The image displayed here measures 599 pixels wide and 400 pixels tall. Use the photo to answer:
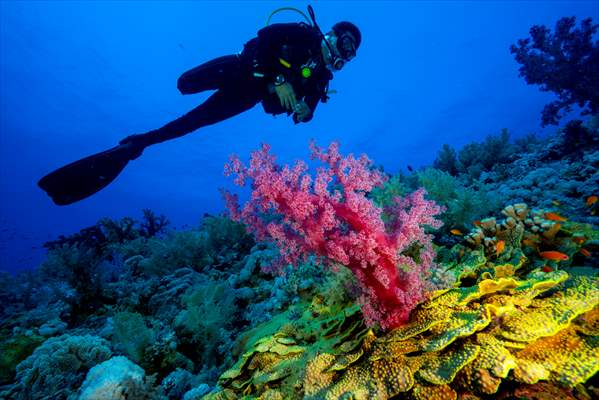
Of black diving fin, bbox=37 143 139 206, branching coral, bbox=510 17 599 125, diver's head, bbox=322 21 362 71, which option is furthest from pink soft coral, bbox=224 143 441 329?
branching coral, bbox=510 17 599 125

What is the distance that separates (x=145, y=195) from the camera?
106500 millimetres

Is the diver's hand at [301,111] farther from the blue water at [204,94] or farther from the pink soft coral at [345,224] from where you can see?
the blue water at [204,94]

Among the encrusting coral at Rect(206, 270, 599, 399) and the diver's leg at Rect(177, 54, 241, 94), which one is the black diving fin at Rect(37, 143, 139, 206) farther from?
the encrusting coral at Rect(206, 270, 599, 399)

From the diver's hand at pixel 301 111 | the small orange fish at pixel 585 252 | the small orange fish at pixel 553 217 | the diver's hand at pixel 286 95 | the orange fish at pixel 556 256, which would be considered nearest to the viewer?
the orange fish at pixel 556 256

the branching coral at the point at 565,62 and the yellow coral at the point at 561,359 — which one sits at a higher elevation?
the branching coral at the point at 565,62

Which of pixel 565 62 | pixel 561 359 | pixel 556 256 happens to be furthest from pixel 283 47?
pixel 565 62

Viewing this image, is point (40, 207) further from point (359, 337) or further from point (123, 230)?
point (359, 337)

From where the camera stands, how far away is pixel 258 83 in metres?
5.11

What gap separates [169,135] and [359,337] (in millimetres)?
5270

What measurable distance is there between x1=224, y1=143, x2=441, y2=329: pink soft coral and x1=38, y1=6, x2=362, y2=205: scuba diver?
9.65 feet

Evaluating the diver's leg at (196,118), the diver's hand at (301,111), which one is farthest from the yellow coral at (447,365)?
the diver's leg at (196,118)

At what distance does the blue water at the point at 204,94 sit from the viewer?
212ft

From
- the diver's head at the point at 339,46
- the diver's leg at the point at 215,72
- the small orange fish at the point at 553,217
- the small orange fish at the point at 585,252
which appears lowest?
the small orange fish at the point at 585,252

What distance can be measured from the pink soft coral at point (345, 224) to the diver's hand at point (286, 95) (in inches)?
109
